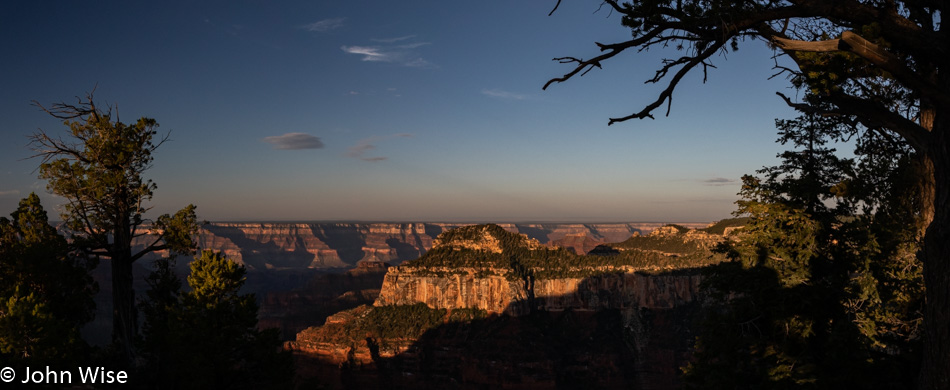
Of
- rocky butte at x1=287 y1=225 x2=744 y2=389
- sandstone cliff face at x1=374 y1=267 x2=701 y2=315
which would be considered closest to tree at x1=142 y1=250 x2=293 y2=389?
rocky butte at x1=287 y1=225 x2=744 y2=389

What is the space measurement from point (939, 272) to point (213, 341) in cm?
2722

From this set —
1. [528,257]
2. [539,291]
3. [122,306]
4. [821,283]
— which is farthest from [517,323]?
[821,283]

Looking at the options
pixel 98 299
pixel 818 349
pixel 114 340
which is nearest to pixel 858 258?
pixel 818 349

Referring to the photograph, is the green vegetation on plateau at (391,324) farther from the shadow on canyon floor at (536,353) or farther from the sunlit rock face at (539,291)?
the sunlit rock face at (539,291)

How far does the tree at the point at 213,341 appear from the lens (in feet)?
87.4

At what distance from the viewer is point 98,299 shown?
563 feet

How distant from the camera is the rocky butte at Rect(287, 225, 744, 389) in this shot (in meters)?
97.1

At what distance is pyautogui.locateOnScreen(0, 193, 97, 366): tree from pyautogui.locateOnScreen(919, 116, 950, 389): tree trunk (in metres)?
26.0

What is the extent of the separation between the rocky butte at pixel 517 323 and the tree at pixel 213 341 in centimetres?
7147

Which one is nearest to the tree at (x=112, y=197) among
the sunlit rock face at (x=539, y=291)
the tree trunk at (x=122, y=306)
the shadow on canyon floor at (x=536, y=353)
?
the tree trunk at (x=122, y=306)

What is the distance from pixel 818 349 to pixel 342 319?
367 feet

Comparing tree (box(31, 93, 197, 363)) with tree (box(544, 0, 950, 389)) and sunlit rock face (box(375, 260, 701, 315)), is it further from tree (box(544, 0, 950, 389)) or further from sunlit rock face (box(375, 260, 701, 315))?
sunlit rock face (box(375, 260, 701, 315))

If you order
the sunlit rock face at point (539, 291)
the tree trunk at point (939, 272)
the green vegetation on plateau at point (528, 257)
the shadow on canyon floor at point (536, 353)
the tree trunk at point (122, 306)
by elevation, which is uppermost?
the tree trunk at point (939, 272)

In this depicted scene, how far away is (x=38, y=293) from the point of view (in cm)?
2886
